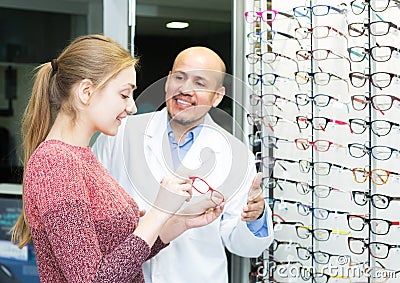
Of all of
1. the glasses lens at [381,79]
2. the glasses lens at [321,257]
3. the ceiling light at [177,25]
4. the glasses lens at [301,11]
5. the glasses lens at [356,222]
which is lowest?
the glasses lens at [321,257]

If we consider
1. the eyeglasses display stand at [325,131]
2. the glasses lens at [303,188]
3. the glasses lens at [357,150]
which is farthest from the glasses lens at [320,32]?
the glasses lens at [303,188]

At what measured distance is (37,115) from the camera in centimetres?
158

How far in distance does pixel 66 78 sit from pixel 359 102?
2.51 feet

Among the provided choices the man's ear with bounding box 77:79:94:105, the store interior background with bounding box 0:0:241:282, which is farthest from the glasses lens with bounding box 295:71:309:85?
the man's ear with bounding box 77:79:94:105

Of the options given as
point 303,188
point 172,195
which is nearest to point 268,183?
point 303,188

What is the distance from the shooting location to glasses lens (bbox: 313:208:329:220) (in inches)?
76.9

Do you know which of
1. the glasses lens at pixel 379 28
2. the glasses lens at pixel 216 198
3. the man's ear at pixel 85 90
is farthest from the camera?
the glasses lens at pixel 379 28

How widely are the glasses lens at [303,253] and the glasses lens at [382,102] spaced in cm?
48

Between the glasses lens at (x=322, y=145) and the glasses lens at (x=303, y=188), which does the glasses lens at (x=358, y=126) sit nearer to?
the glasses lens at (x=322, y=145)

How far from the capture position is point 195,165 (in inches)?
67.2

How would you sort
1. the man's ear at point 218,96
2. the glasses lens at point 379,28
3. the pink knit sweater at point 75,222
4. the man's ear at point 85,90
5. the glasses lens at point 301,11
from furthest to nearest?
1. the glasses lens at point 301,11
2. the man's ear at point 218,96
3. the glasses lens at point 379,28
4. the man's ear at point 85,90
5. the pink knit sweater at point 75,222

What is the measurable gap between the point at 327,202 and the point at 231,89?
41cm

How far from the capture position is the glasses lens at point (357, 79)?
182 cm

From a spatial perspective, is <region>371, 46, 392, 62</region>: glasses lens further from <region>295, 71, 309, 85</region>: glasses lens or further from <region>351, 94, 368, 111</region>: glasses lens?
<region>295, 71, 309, 85</region>: glasses lens
